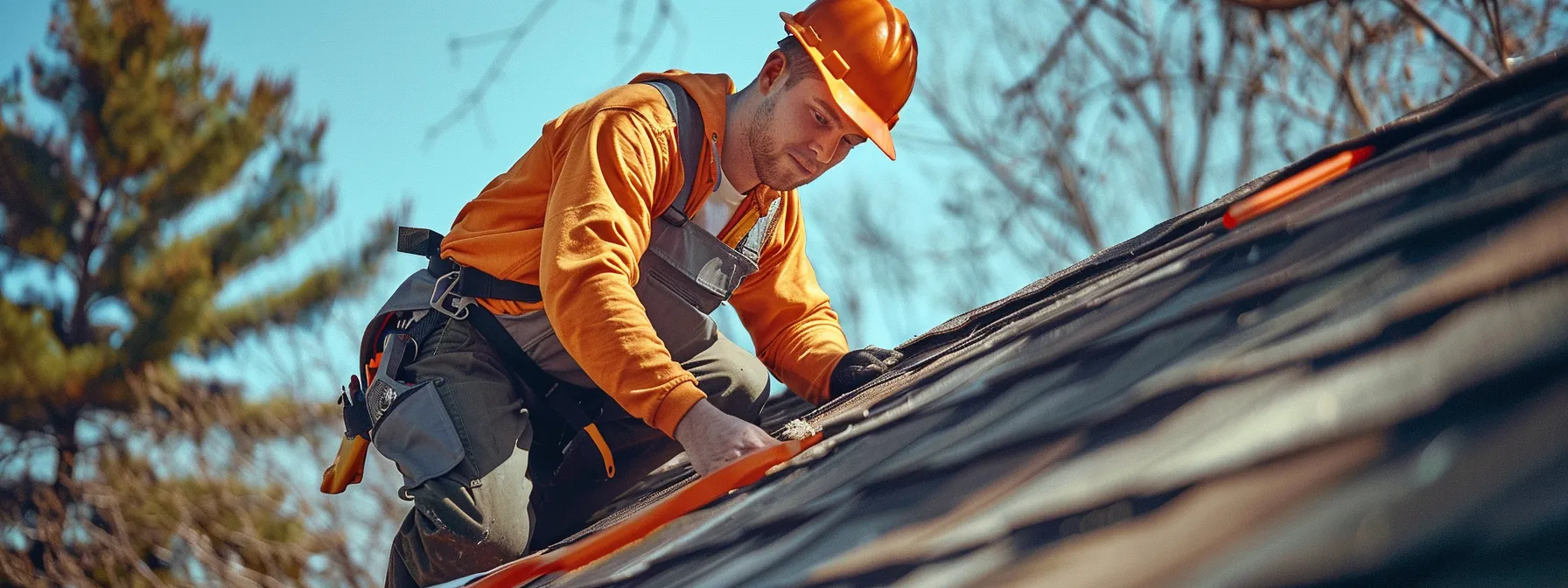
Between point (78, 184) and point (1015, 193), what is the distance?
474 inches

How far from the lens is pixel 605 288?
2504 mm

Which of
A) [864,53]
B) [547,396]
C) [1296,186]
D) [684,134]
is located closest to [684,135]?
[684,134]

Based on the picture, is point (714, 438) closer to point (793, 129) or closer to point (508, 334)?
point (508, 334)

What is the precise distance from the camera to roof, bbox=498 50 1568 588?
0.81 metres

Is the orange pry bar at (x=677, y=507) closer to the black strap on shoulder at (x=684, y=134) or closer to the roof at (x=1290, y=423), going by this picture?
the roof at (x=1290, y=423)

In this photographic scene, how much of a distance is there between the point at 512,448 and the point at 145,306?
14.8 metres

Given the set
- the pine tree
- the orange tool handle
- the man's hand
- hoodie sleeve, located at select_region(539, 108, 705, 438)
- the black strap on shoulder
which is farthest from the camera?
the pine tree

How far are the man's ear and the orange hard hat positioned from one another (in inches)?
3.0

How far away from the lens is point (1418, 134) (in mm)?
1611

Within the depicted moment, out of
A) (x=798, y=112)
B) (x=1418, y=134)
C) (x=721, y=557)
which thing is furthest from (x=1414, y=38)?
(x=721, y=557)

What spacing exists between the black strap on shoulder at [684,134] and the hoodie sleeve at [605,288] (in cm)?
27

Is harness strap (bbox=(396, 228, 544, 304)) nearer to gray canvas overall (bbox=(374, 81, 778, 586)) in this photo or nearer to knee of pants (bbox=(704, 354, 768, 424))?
gray canvas overall (bbox=(374, 81, 778, 586))

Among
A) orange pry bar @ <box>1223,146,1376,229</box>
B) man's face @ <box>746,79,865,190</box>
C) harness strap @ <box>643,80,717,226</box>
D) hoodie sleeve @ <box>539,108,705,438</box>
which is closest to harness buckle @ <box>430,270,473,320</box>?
hoodie sleeve @ <box>539,108,705,438</box>

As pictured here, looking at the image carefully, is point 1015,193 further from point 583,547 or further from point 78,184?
point 78,184
